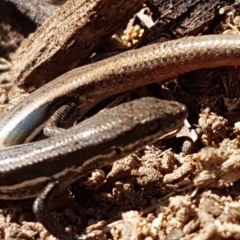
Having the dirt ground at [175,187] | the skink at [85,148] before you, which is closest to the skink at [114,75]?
the dirt ground at [175,187]

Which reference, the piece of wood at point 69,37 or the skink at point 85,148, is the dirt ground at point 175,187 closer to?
the skink at point 85,148

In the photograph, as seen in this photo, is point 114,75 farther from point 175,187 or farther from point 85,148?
point 175,187

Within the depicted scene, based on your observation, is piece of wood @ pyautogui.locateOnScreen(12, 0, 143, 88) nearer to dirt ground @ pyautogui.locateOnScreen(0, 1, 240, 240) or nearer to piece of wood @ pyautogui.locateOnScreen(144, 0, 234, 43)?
piece of wood @ pyautogui.locateOnScreen(144, 0, 234, 43)

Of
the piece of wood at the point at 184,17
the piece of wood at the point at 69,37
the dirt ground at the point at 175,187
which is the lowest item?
the dirt ground at the point at 175,187

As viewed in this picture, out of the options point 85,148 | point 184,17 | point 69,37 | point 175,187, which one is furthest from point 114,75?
point 175,187

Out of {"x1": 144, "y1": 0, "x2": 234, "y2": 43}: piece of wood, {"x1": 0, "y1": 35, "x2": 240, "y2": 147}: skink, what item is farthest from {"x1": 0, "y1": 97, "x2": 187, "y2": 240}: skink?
{"x1": 144, "y1": 0, "x2": 234, "y2": 43}: piece of wood

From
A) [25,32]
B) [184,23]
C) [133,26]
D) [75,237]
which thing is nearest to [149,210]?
[75,237]
